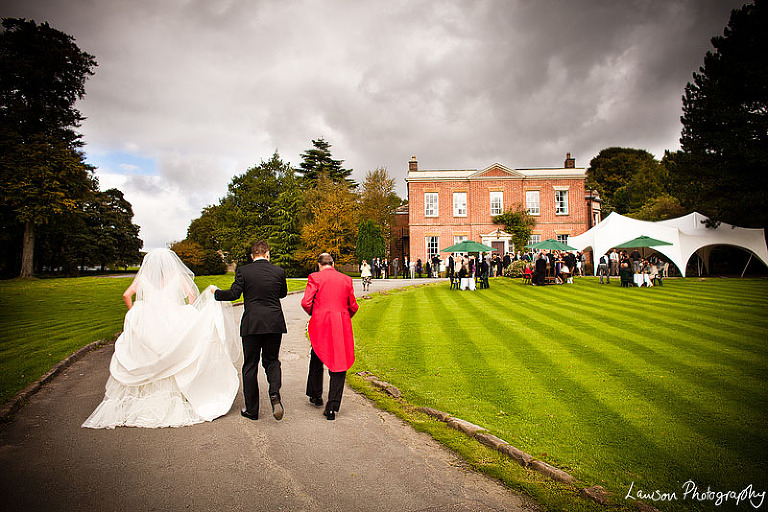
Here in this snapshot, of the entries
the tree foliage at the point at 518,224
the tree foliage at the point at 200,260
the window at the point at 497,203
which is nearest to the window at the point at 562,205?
the tree foliage at the point at 518,224

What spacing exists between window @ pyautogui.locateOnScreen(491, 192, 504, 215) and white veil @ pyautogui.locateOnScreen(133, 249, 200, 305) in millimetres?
36391

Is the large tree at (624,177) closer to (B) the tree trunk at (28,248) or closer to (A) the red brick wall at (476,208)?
(A) the red brick wall at (476,208)

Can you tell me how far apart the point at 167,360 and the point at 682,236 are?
101 feet

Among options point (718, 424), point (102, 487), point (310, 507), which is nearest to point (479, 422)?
point (310, 507)

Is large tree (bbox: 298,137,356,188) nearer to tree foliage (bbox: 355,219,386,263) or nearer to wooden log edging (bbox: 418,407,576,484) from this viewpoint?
tree foliage (bbox: 355,219,386,263)

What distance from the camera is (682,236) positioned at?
87.8 feet

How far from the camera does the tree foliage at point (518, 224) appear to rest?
38375 millimetres

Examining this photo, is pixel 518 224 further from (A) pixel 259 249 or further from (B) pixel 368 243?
(A) pixel 259 249

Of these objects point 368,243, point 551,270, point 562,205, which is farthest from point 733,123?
point 368,243

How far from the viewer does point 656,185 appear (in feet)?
155

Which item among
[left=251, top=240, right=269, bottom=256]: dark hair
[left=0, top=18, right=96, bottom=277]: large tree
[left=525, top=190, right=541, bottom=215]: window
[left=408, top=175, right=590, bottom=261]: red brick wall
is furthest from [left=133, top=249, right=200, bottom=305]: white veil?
[left=525, top=190, right=541, bottom=215]: window

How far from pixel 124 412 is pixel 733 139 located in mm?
32161

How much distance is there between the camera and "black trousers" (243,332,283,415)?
5051 mm

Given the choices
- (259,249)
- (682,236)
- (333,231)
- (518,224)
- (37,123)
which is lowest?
(259,249)
